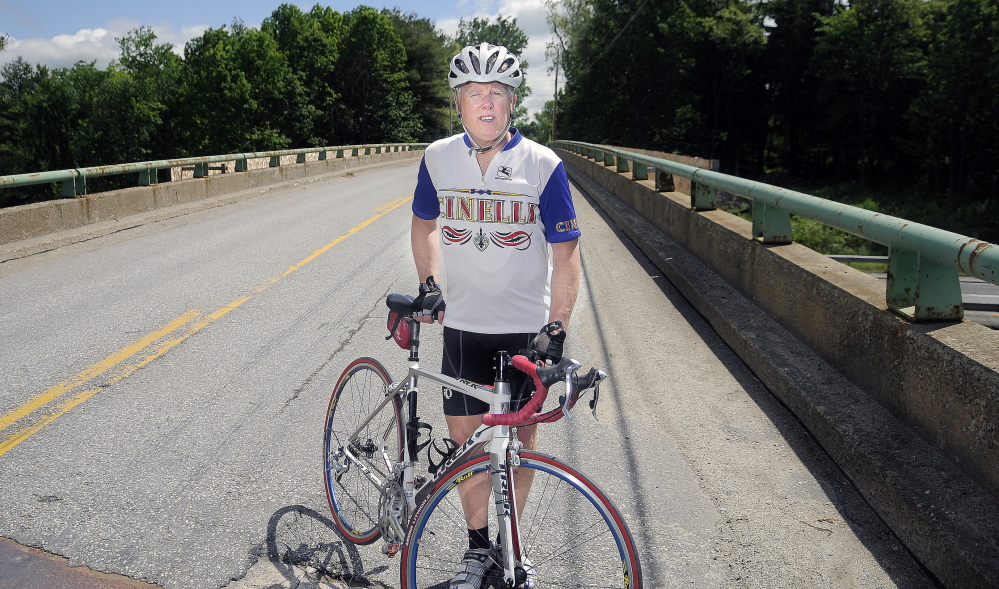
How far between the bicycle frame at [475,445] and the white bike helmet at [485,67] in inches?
38.4

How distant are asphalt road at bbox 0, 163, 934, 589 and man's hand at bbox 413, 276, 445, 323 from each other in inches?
43.0

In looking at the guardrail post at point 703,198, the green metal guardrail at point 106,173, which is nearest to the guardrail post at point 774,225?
the guardrail post at point 703,198

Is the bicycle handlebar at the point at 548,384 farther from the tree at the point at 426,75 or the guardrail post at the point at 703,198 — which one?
the tree at the point at 426,75

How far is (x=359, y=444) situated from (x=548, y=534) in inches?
37.6

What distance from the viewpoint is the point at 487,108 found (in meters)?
2.91

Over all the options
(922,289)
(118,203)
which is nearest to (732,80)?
(118,203)

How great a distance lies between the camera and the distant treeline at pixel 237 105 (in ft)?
277

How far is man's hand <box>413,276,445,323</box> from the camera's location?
3.20m

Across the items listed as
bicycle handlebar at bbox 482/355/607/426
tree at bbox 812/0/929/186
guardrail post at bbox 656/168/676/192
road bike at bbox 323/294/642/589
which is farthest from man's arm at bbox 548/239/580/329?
tree at bbox 812/0/929/186

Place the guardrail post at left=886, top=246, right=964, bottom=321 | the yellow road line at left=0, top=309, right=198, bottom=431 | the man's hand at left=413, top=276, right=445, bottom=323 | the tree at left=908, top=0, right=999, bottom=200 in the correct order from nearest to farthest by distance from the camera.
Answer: the man's hand at left=413, top=276, right=445, bottom=323 → the guardrail post at left=886, top=246, right=964, bottom=321 → the yellow road line at left=0, top=309, right=198, bottom=431 → the tree at left=908, top=0, right=999, bottom=200

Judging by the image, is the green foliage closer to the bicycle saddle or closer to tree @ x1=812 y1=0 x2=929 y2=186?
tree @ x1=812 y1=0 x2=929 y2=186

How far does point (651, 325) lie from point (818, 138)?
221 feet

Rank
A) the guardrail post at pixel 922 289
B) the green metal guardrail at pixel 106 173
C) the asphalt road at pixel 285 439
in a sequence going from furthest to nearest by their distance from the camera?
the green metal guardrail at pixel 106 173 < the guardrail post at pixel 922 289 < the asphalt road at pixel 285 439

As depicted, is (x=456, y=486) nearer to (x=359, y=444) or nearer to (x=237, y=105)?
(x=359, y=444)
